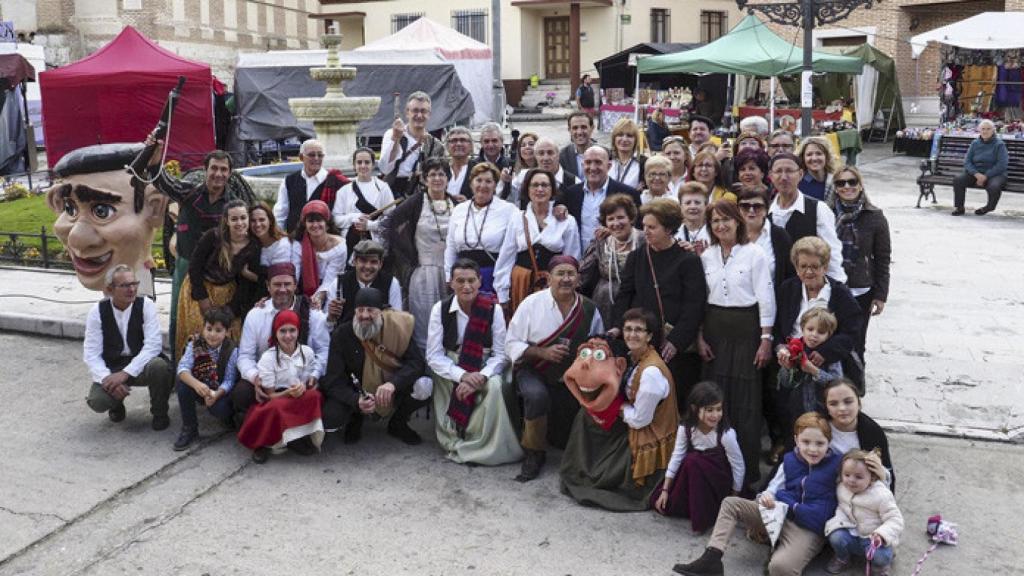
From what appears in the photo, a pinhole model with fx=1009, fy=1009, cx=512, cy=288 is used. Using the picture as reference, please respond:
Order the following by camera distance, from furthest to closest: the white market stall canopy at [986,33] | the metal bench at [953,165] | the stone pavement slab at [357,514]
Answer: the white market stall canopy at [986,33] < the metal bench at [953,165] < the stone pavement slab at [357,514]

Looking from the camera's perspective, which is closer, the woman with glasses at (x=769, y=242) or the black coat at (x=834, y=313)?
the black coat at (x=834, y=313)

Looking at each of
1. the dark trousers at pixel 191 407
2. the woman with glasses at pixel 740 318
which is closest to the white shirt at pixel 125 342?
the dark trousers at pixel 191 407

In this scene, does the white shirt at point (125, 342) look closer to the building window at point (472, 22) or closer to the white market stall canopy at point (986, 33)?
the white market stall canopy at point (986, 33)

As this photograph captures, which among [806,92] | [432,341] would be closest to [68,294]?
[432,341]

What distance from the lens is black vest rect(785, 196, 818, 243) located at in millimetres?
6223

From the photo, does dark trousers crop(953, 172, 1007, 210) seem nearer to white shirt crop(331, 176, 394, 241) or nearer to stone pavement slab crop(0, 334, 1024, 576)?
stone pavement slab crop(0, 334, 1024, 576)

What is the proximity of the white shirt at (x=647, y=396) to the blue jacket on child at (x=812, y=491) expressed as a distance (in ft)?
2.90

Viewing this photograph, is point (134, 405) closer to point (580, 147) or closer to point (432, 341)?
point (432, 341)

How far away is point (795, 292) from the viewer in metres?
5.76

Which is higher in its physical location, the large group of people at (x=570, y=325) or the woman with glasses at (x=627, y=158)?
the woman with glasses at (x=627, y=158)

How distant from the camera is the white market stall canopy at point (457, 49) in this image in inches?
1057

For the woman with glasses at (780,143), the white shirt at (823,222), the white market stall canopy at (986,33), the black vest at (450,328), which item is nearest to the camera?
the white shirt at (823,222)

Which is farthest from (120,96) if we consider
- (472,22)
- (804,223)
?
(472,22)

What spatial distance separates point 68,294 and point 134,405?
146 inches
